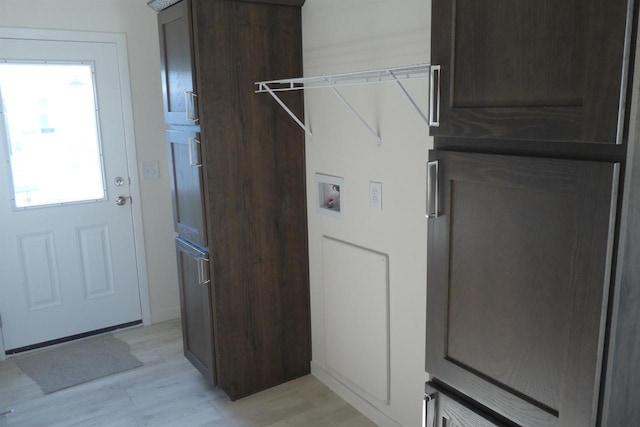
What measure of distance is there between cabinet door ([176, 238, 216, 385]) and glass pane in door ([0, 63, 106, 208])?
1031 mm

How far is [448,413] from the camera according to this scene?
1328 mm

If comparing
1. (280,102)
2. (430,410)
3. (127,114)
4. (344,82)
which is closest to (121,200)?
(127,114)

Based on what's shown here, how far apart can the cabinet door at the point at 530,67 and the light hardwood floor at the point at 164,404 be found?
1.86m

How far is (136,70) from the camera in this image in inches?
136

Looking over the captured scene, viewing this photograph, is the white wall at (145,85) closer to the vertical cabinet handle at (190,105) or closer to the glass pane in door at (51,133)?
the glass pane in door at (51,133)

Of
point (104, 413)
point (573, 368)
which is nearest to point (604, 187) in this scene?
point (573, 368)

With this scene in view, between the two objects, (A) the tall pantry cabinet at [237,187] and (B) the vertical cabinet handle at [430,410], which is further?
(A) the tall pantry cabinet at [237,187]

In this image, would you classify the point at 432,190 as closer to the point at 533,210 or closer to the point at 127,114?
the point at 533,210

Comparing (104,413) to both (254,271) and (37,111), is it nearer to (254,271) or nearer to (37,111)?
(254,271)

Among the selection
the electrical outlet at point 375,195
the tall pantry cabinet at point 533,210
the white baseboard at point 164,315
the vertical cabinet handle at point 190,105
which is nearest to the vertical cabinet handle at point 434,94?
the tall pantry cabinet at point 533,210

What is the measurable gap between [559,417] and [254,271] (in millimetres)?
1824

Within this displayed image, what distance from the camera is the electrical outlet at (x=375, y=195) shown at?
2268mm

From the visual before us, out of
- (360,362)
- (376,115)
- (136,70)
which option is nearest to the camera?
(376,115)

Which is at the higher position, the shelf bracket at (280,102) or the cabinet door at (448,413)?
the shelf bracket at (280,102)
